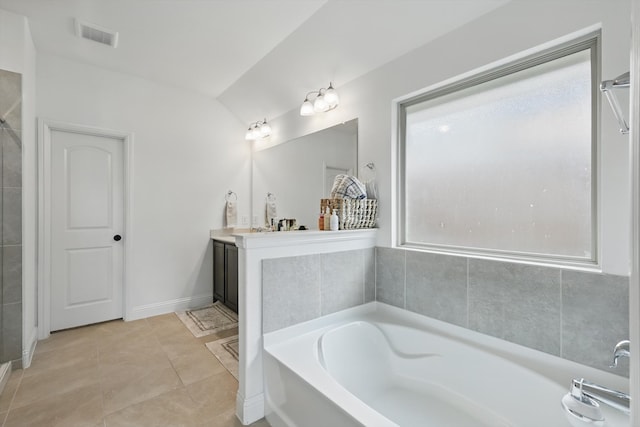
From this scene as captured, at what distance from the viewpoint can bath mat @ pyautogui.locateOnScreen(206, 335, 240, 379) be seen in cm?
231

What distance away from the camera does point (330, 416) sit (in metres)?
1.31

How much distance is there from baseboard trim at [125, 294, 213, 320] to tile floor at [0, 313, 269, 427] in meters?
0.34

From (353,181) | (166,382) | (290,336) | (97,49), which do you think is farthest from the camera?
(97,49)

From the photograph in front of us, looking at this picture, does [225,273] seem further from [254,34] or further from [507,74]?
[507,74]

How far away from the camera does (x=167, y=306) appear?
3.39 m

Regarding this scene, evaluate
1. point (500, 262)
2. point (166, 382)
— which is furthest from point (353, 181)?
point (166, 382)

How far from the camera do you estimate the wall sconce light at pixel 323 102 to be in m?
2.61

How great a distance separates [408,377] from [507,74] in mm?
1970

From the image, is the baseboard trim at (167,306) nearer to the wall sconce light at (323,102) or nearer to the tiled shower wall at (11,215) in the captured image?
the tiled shower wall at (11,215)

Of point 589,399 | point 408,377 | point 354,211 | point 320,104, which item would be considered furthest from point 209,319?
point 589,399

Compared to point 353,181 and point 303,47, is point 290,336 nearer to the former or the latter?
point 353,181

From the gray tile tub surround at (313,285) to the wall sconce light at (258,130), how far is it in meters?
2.08

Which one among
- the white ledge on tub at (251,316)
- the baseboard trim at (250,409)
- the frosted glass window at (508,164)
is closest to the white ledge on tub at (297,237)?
the white ledge on tub at (251,316)

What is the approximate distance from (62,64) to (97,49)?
1.43ft
